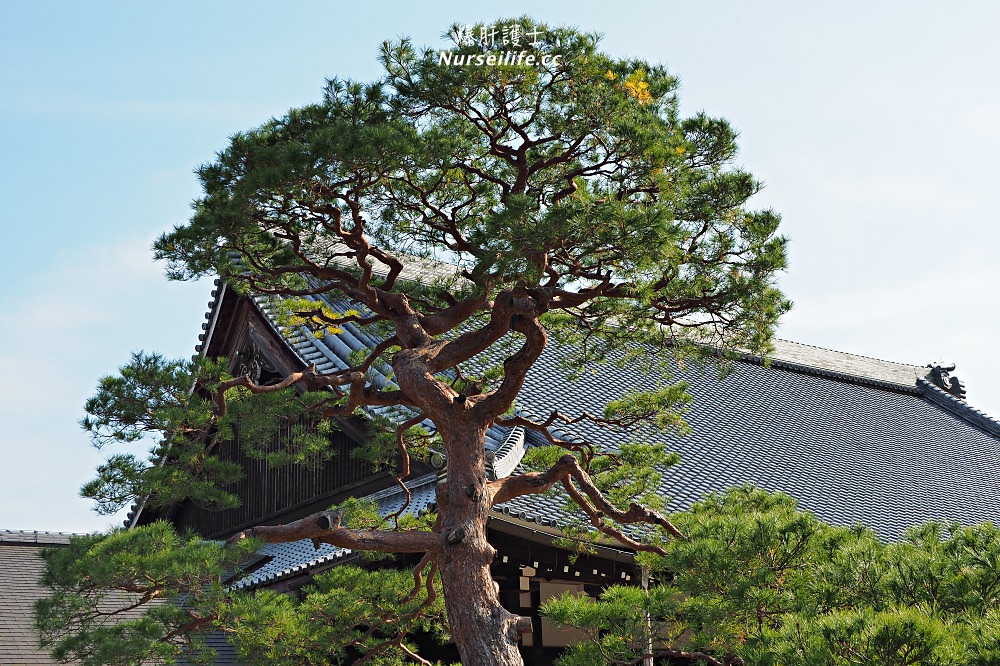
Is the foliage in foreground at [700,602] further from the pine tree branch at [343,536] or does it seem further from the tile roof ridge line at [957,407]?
the tile roof ridge line at [957,407]

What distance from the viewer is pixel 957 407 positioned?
1631 centimetres

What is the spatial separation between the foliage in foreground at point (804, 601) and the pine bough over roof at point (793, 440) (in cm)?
189

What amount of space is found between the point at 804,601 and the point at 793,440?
755 centimetres

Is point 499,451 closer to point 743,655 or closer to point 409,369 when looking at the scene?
point 409,369

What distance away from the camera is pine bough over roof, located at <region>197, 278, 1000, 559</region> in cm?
891

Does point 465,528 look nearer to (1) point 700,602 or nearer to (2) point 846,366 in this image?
(1) point 700,602

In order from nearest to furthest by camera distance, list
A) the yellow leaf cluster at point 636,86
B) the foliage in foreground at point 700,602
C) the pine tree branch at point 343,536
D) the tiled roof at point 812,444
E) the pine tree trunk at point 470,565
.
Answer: the foliage in foreground at point 700,602 → the pine tree trunk at point 470,565 → the pine tree branch at point 343,536 → the yellow leaf cluster at point 636,86 → the tiled roof at point 812,444

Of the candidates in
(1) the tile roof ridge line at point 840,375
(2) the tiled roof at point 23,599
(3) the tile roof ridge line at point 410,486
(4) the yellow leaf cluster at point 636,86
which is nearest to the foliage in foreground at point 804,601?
(4) the yellow leaf cluster at point 636,86

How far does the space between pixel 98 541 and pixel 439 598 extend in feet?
6.58

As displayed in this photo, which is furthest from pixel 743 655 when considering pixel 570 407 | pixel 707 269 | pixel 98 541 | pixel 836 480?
pixel 836 480

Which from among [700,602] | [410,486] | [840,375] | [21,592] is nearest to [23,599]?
[21,592]

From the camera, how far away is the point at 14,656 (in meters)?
7.76

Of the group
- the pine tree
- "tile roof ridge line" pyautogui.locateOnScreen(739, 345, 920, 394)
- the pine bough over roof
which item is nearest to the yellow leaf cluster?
the pine tree

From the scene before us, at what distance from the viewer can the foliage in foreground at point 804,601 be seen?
3357 millimetres
